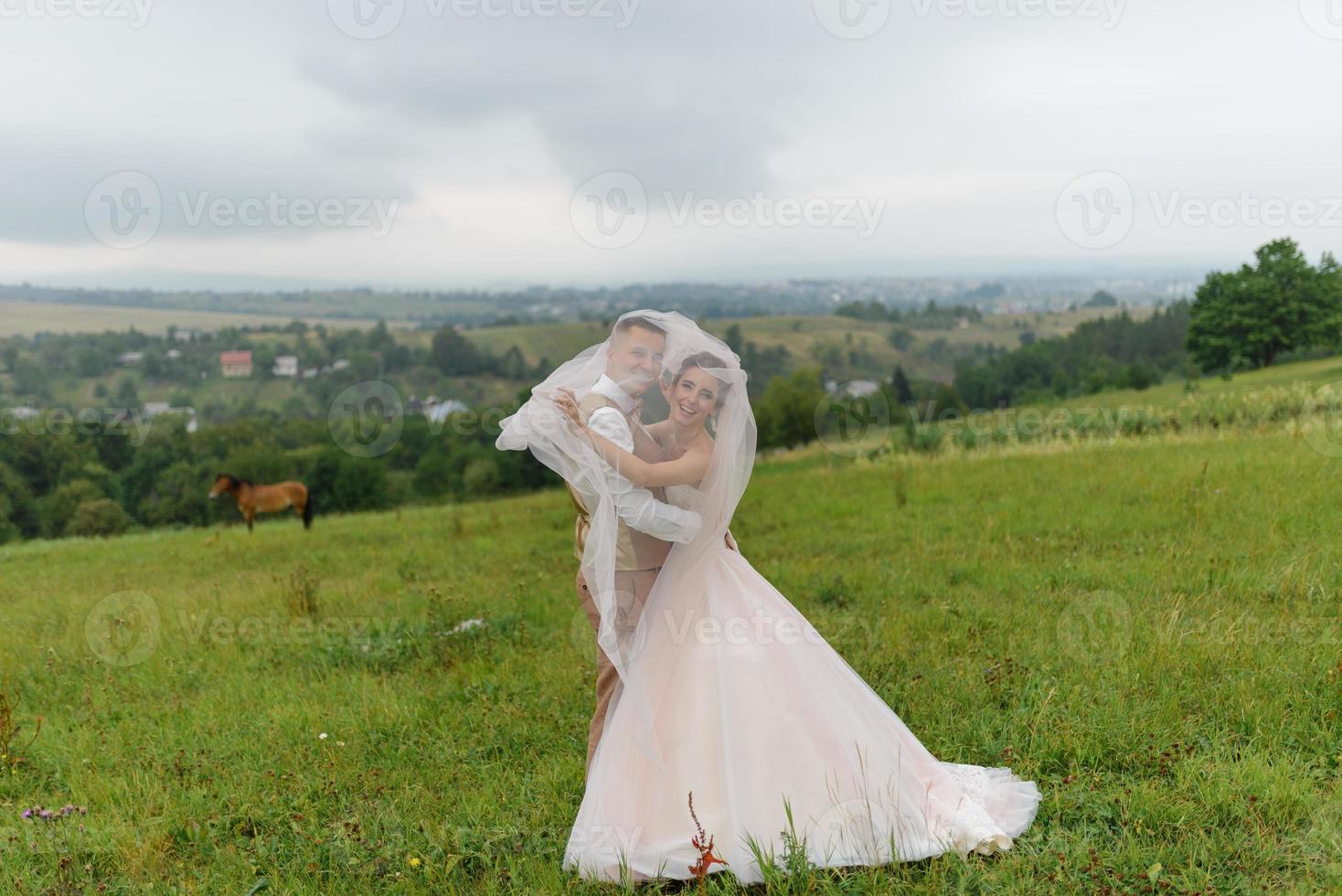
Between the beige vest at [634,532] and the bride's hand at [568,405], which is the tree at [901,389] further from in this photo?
the bride's hand at [568,405]

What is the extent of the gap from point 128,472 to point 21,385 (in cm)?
4964

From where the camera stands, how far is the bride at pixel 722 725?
393cm

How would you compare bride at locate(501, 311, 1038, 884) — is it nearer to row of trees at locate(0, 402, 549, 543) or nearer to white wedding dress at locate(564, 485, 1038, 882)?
white wedding dress at locate(564, 485, 1038, 882)

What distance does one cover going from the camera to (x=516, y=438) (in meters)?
4.32

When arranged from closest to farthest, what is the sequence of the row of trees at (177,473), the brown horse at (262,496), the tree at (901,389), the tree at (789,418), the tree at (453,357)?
the brown horse at (262,496)
the row of trees at (177,473)
the tree at (789,418)
the tree at (901,389)
the tree at (453,357)

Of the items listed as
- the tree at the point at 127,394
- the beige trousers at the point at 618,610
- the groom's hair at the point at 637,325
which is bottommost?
the tree at the point at 127,394

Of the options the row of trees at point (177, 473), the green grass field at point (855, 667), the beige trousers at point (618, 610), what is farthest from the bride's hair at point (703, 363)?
the row of trees at point (177, 473)

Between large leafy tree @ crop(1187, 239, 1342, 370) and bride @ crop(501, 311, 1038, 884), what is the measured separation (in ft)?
202

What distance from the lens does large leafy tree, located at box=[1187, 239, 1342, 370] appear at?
169 ft

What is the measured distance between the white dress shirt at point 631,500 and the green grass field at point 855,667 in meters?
1.71

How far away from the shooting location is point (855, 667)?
6199mm

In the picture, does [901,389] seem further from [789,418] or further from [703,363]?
[703,363]

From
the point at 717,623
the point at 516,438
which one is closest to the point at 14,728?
the point at 516,438

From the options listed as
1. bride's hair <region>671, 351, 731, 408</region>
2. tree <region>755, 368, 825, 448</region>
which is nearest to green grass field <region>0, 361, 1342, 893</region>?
bride's hair <region>671, 351, 731, 408</region>
